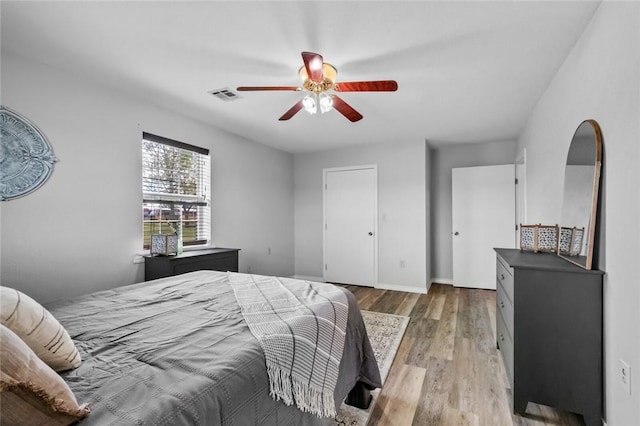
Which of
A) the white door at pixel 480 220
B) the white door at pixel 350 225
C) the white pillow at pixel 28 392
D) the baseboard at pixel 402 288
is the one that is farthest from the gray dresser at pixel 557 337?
the white door at pixel 350 225

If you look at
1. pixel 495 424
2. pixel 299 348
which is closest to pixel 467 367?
pixel 495 424

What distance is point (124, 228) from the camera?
282 centimetres

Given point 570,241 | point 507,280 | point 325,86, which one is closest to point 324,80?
point 325,86

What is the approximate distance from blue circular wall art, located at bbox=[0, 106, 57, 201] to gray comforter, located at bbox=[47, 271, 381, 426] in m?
1.07

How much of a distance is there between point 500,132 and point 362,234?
242cm

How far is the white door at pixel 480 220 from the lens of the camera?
454 centimetres

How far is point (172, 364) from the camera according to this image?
1.00m

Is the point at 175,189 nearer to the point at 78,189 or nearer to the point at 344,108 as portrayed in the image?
the point at 78,189

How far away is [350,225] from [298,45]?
3.40 metres

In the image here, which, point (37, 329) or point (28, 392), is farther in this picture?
point (37, 329)

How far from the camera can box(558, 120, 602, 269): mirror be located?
1660 mm

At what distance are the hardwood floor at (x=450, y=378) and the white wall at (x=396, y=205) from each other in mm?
990

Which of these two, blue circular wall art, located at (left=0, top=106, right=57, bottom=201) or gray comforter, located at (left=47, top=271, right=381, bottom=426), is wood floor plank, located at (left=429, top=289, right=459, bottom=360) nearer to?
gray comforter, located at (left=47, top=271, right=381, bottom=426)

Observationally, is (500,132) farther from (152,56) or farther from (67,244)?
(67,244)
